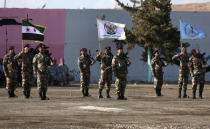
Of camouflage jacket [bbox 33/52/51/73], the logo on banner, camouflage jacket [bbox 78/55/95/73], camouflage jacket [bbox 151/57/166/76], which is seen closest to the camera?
camouflage jacket [bbox 33/52/51/73]

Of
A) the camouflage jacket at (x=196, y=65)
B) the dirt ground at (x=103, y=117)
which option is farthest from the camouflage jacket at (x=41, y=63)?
the camouflage jacket at (x=196, y=65)

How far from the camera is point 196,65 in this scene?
18625 mm

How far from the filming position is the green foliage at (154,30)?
42844 millimetres

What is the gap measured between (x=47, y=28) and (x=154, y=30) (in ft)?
28.6

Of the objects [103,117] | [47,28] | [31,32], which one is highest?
[47,28]

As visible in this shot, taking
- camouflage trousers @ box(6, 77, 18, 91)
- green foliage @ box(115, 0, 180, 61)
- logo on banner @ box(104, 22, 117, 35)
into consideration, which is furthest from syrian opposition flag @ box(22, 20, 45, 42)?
green foliage @ box(115, 0, 180, 61)

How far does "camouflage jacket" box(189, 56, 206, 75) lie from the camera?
1862cm

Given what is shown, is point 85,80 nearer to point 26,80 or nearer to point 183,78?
point 26,80

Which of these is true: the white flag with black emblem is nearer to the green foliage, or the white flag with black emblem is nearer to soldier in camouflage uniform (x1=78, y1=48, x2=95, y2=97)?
soldier in camouflage uniform (x1=78, y1=48, x2=95, y2=97)

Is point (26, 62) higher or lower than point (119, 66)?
higher

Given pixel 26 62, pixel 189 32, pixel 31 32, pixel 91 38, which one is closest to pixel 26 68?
pixel 26 62

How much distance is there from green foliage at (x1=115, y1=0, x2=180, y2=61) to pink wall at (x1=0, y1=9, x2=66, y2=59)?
5.44 meters

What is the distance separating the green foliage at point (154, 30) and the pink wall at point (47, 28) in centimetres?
544

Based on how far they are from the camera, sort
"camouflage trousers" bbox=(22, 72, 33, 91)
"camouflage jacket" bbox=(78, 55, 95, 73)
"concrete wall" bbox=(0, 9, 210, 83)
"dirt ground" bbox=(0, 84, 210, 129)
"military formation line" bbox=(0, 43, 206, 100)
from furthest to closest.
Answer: "concrete wall" bbox=(0, 9, 210, 83) → "camouflage jacket" bbox=(78, 55, 95, 73) → "camouflage trousers" bbox=(22, 72, 33, 91) → "military formation line" bbox=(0, 43, 206, 100) → "dirt ground" bbox=(0, 84, 210, 129)
